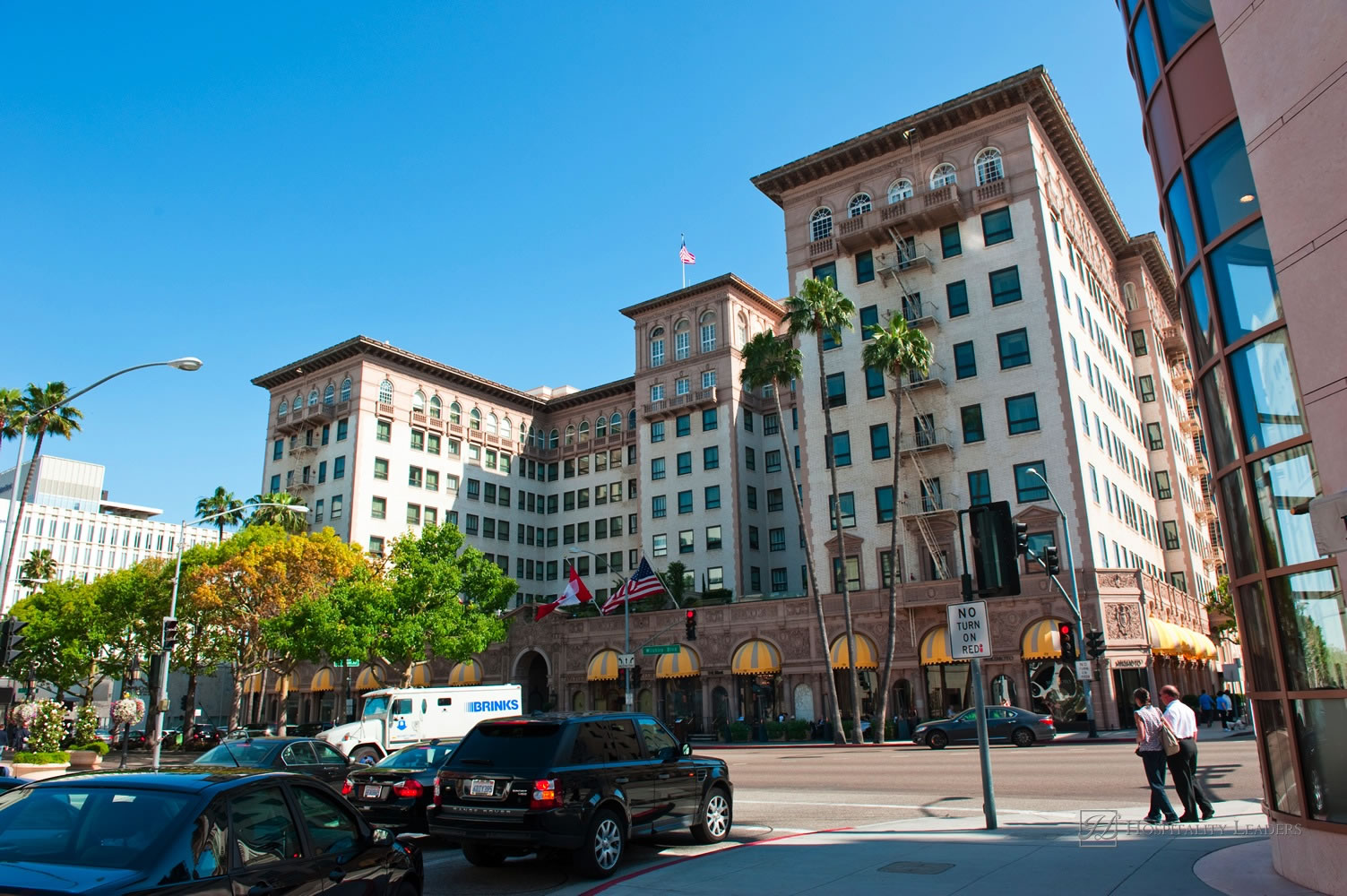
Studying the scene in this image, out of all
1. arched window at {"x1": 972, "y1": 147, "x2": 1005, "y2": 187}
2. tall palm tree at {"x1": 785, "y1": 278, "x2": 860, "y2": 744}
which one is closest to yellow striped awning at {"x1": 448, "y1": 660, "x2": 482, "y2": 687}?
tall palm tree at {"x1": 785, "y1": 278, "x2": 860, "y2": 744}

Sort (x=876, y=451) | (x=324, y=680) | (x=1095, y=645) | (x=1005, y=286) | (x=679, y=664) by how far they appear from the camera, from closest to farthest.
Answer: (x=1095, y=645) → (x=1005, y=286) → (x=876, y=451) → (x=679, y=664) → (x=324, y=680)

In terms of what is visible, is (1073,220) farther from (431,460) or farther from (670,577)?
(431,460)

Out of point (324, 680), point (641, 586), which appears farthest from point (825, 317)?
point (324, 680)

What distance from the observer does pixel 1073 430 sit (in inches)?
1719

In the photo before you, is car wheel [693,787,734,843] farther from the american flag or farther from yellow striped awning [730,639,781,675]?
yellow striped awning [730,639,781,675]

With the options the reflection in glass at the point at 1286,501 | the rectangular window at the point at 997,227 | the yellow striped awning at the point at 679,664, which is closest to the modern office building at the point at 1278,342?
the reflection in glass at the point at 1286,501

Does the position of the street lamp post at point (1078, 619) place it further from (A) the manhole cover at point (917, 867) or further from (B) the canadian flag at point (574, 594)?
(A) the manhole cover at point (917, 867)

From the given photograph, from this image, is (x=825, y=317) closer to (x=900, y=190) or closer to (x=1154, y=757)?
(x=900, y=190)

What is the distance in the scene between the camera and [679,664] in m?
53.4

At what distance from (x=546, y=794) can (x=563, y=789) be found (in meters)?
0.23

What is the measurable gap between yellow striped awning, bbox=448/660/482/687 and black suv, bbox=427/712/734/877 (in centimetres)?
5211

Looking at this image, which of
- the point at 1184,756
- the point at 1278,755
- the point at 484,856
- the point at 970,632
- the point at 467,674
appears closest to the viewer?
the point at 1278,755

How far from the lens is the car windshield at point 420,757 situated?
1511 centimetres

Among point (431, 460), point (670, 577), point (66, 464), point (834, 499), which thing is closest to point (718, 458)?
point (670, 577)
